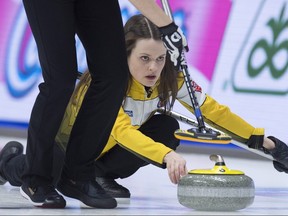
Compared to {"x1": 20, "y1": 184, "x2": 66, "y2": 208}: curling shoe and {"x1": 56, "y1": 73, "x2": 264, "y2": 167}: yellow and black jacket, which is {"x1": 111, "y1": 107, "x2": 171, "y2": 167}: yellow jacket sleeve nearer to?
{"x1": 56, "y1": 73, "x2": 264, "y2": 167}: yellow and black jacket

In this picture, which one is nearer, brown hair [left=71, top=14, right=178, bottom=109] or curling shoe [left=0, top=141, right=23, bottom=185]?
brown hair [left=71, top=14, right=178, bottom=109]

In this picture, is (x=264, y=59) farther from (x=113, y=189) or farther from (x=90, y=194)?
(x=90, y=194)

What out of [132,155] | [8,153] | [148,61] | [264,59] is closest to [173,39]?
[148,61]

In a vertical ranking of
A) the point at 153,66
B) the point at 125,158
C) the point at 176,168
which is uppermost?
the point at 153,66

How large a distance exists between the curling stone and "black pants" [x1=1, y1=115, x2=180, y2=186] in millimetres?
625

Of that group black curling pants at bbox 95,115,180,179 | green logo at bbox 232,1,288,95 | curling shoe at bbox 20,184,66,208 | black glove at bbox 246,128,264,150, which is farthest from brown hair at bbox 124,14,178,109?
green logo at bbox 232,1,288,95

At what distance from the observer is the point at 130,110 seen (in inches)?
117

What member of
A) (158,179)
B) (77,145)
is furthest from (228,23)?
(77,145)

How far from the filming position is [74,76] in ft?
7.99

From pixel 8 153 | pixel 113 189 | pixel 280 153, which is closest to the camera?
pixel 113 189

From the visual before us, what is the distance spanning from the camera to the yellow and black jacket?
104 inches

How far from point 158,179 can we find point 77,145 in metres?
1.39

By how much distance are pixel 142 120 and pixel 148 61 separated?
268 millimetres

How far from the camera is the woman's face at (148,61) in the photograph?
9.44 feet
